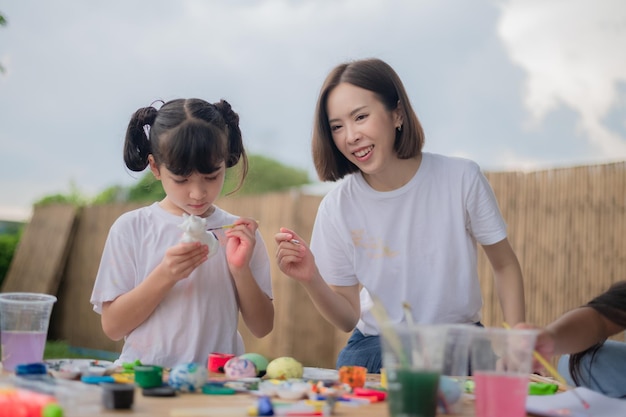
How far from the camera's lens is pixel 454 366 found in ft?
4.72

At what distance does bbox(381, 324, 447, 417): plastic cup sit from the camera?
1.27 m

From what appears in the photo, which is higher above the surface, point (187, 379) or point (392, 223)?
point (392, 223)

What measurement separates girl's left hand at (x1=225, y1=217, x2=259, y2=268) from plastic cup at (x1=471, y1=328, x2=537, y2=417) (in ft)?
3.21

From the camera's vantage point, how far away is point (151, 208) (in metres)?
2.45

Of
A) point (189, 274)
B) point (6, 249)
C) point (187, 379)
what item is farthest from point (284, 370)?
point (6, 249)

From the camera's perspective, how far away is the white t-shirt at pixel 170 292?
7.38 feet

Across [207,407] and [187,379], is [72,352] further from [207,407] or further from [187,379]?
[207,407]

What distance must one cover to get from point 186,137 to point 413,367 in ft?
4.07

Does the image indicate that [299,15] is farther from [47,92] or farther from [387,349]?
[387,349]

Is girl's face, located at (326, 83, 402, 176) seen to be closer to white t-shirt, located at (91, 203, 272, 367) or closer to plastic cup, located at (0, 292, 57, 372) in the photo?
white t-shirt, located at (91, 203, 272, 367)

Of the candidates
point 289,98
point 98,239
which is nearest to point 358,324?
point 98,239

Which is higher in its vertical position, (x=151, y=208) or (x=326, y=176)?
(x=326, y=176)

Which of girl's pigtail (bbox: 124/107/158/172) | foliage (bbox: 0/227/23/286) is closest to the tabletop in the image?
girl's pigtail (bbox: 124/107/158/172)

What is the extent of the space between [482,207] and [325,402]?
132 cm
